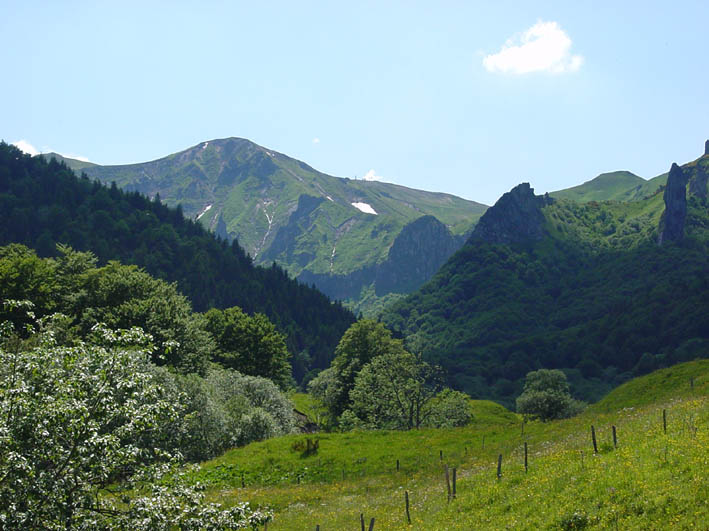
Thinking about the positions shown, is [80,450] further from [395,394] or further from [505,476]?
[395,394]

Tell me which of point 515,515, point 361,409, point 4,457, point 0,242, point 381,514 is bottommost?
point 361,409

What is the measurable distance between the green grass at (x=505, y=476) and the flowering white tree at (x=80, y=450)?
1262 centimetres

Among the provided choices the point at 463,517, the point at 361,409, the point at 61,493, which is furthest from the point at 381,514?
the point at 361,409

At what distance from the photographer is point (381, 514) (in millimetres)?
29562

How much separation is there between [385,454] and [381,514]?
1803 centimetres

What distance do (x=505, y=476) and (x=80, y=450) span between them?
73.5ft

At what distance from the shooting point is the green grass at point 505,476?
2017cm

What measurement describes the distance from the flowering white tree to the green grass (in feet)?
41.4

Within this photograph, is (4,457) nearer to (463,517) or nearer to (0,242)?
(463,517)

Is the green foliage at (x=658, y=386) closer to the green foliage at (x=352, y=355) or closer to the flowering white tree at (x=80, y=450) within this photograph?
the green foliage at (x=352, y=355)

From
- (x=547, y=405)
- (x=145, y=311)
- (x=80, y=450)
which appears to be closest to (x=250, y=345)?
(x=145, y=311)

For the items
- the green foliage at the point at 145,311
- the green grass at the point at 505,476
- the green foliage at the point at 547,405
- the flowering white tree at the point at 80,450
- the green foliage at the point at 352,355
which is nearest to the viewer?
the flowering white tree at the point at 80,450

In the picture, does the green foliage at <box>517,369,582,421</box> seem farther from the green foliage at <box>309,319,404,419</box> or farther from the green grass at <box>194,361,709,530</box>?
the green grass at <box>194,361,709,530</box>

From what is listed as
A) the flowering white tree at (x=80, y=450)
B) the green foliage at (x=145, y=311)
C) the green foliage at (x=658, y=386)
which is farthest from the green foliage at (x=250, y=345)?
the flowering white tree at (x=80, y=450)
